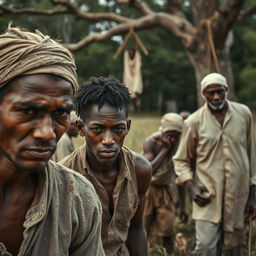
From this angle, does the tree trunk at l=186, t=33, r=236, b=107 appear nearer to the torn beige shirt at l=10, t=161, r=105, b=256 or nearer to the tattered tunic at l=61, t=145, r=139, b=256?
the tattered tunic at l=61, t=145, r=139, b=256

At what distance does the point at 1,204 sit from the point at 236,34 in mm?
40043

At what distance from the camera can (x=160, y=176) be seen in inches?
229

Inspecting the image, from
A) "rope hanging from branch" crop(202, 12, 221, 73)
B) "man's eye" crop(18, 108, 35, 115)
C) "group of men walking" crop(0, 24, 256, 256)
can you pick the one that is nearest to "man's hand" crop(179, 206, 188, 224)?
"group of men walking" crop(0, 24, 256, 256)

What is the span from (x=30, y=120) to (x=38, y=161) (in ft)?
0.39

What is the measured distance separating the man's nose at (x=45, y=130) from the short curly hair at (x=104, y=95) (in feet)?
4.88

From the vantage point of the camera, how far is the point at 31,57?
147 cm

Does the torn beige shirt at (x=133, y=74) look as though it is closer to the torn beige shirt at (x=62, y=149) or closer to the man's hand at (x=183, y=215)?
the man's hand at (x=183, y=215)

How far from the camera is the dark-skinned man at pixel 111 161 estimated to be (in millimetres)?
2895

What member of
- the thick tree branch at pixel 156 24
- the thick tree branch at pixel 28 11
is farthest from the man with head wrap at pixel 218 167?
the thick tree branch at pixel 28 11

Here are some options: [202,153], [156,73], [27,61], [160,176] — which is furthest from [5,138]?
[156,73]

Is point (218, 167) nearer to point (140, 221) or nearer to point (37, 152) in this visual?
point (140, 221)

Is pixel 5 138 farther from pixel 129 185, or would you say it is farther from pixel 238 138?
pixel 238 138

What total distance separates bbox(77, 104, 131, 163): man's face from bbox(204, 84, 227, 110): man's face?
5.99 ft

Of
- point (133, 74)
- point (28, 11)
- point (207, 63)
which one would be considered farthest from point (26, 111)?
point (28, 11)
